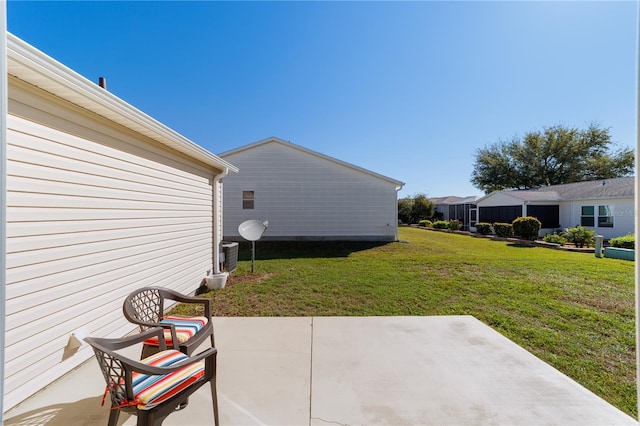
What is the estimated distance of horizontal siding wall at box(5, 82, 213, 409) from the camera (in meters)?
2.22

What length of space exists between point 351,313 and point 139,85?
8828mm

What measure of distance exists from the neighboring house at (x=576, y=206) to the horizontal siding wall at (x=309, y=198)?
9.96 meters

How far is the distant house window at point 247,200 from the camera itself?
13141 mm

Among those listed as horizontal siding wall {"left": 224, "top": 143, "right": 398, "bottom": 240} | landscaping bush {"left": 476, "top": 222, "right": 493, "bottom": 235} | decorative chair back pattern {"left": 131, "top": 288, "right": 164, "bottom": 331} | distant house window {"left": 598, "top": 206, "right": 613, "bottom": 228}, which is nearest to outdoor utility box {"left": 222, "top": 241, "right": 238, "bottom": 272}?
decorative chair back pattern {"left": 131, "top": 288, "right": 164, "bottom": 331}

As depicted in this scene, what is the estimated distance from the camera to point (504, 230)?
15.4 m

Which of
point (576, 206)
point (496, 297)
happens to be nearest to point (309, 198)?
point (496, 297)

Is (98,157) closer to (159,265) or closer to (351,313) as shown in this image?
(159,265)

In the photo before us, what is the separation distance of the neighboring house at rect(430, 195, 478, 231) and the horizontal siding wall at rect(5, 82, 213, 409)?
22296 mm

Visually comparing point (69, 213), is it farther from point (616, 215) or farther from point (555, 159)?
point (555, 159)

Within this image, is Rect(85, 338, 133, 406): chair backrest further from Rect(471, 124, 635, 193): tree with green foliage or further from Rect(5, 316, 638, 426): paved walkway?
Rect(471, 124, 635, 193): tree with green foliage

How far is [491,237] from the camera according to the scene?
52.3 feet

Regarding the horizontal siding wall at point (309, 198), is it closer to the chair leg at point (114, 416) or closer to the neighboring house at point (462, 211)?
the chair leg at point (114, 416)

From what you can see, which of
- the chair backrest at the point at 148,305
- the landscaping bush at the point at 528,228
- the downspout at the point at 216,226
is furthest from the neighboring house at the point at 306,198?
the chair backrest at the point at 148,305

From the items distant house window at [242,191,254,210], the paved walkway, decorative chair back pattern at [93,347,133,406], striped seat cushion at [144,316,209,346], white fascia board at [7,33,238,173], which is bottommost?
the paved walkway
